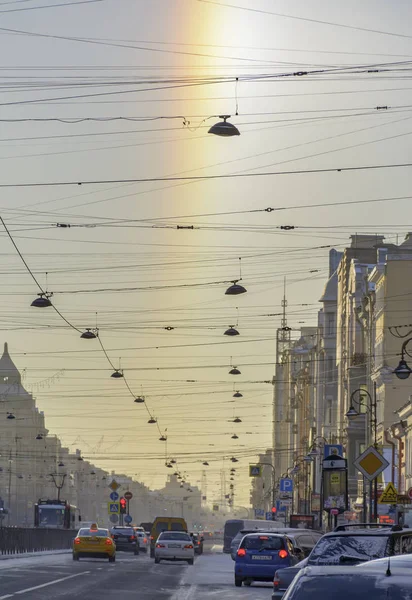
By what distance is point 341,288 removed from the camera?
367ft

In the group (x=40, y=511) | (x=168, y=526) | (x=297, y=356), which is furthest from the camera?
(x=297, y=356)

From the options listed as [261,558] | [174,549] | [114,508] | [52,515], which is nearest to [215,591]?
[261,558]

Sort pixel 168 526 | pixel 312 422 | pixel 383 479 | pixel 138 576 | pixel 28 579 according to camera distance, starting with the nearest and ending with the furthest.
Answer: pixel 28 579 < pixel 138 576 < pixel 168 526 < pixel 383 479 < pixel 312 422

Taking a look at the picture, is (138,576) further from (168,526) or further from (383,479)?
(383,479)

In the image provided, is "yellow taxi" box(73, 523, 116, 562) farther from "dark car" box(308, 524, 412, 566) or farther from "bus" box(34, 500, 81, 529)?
"bus" box(34, 500, 81, 529)

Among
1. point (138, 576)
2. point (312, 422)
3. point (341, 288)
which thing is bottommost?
point (138, 576)

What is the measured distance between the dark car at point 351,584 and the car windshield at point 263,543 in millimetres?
27164

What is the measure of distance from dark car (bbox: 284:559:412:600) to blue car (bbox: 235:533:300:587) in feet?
86.9

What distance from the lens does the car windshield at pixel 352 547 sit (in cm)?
1856

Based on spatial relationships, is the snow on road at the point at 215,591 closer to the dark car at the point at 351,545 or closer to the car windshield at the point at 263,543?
the car windshield at the point at 263,543

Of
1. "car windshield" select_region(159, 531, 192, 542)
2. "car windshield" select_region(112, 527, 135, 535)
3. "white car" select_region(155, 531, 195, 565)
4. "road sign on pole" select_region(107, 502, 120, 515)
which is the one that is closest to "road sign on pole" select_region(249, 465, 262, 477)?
"road sign on pole" select_region(107, 502, 120, 515)

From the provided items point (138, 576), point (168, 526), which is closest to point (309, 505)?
point (168, 526)

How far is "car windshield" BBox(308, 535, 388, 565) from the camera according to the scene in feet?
60.9

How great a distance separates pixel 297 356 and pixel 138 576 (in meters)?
140
